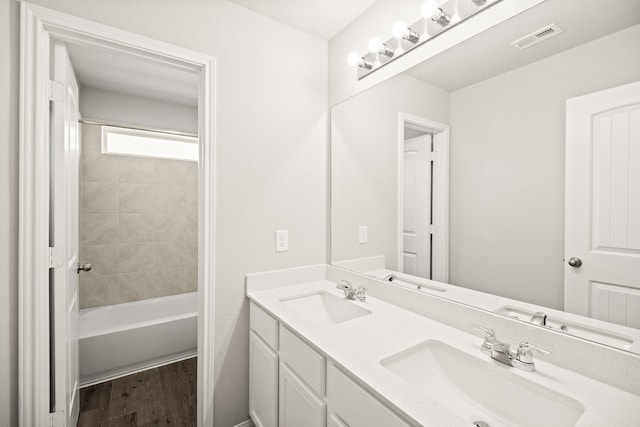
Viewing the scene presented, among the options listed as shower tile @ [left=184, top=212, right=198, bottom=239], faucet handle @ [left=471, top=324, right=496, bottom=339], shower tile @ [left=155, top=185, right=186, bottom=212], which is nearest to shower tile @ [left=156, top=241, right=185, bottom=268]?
shower tile @ [left=184, top=212, right=198, bottom=239]

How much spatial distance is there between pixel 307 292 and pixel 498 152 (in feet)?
3.83

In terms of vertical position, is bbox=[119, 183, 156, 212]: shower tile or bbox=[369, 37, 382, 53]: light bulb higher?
bbox=[369, 37, 382, 53]: light bulb

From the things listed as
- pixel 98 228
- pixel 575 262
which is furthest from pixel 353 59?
pixel 98 228

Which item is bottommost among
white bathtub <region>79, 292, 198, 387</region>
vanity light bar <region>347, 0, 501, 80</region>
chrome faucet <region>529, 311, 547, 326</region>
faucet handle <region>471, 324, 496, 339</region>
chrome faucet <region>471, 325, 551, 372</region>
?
white bathtub <region>79, 292, 198, 387</region>

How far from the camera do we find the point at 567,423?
0.74 meters

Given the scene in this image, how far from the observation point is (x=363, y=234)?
1.75 m

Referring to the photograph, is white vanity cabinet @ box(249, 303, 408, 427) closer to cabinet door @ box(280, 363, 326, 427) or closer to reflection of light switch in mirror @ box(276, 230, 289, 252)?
cabinet door @ box(280, 363, 326, 427)

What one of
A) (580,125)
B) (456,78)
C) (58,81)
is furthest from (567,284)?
(58,81)

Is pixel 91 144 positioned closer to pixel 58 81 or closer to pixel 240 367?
pixel 58 81

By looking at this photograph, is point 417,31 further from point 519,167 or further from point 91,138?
point 91,138

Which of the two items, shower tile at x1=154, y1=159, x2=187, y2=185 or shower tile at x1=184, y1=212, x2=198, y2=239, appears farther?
shower tile at x1=184, y1=212, x2=198, y2=239

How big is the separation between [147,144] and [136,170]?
29 centimetres

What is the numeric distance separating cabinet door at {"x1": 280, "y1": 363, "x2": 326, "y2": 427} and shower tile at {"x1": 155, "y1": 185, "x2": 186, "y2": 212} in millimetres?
2451

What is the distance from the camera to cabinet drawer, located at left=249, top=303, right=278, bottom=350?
1.35 metres
